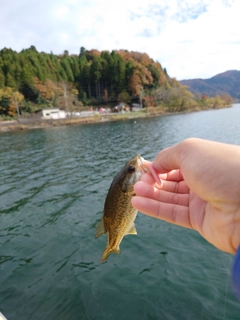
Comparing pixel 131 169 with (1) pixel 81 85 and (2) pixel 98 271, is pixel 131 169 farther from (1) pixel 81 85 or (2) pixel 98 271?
(1) pixel 81 85

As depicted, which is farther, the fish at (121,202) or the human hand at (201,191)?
the fish at (121,202)

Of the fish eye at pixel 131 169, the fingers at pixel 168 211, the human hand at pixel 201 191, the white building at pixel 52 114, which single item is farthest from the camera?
the white building at pixel 52 114

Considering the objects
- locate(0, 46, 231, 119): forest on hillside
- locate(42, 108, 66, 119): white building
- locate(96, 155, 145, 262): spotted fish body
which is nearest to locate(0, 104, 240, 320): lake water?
locate(96, 155, 145, 262): spotted fish body

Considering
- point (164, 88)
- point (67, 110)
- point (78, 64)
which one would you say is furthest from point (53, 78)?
point (164, 88)

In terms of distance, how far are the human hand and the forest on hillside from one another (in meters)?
82.6

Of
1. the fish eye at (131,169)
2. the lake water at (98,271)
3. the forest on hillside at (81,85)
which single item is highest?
the forest on hillside at (81,85)

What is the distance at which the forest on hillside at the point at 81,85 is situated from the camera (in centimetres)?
9036

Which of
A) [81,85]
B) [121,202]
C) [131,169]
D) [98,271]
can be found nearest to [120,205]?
[121,202]

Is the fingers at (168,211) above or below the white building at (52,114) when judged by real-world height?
A: below

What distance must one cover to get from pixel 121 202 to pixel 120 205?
4 cm

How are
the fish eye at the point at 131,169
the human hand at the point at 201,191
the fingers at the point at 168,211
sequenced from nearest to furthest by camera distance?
the human hand at the point at 201,191, the fingers at the point at 168,211, the fish eye at the point at 131,169

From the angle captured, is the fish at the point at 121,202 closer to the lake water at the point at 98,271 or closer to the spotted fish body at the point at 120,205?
the spotted fish body at the point at 120,205

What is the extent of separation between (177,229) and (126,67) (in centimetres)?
12080

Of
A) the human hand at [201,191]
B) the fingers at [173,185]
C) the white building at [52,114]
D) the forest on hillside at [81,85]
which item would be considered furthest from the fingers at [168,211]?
the forest on hillside at [81,85]
